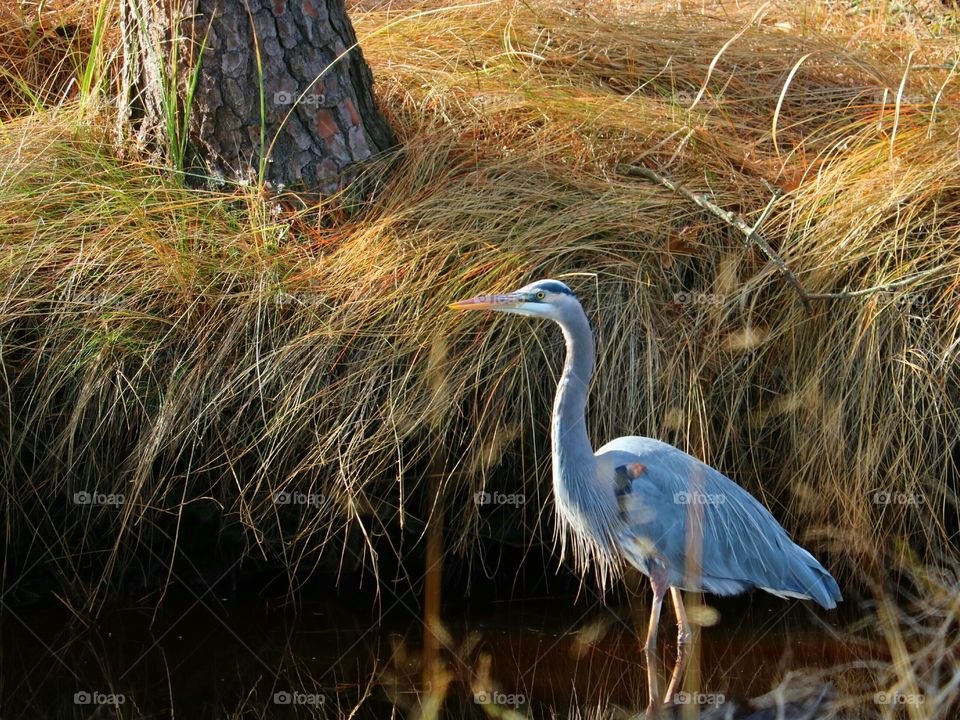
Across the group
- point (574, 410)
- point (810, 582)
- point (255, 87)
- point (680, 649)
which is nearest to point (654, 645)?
point (680, 649)

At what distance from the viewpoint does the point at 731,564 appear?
3.25m

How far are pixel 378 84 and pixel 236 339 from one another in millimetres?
1355

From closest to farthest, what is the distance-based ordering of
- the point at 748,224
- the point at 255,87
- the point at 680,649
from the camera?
the point at 680,649 → the point at 748,224 → the point at 255,87

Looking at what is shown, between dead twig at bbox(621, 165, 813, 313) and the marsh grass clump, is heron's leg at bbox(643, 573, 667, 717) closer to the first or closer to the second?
the marsh grass clump

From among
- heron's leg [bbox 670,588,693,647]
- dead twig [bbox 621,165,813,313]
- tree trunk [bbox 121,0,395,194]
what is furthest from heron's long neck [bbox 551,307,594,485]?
tree trunk [bbox 121,0,395,194]

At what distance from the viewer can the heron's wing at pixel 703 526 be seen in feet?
10.2

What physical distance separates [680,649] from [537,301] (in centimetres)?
113

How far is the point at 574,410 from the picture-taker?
3.04 meters

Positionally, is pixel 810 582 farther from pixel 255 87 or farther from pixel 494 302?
pixel 255 87

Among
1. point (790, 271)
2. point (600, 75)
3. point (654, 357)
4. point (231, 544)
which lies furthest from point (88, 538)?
point (600, 75)

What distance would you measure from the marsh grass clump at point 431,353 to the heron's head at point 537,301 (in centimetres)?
43

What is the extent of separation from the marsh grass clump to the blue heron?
0.25 metres

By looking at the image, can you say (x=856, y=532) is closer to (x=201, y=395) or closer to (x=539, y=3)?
(x=201, y=395)

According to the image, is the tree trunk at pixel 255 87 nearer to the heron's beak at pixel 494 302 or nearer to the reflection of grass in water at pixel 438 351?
the reflection of grass in water at pixel 438 351
